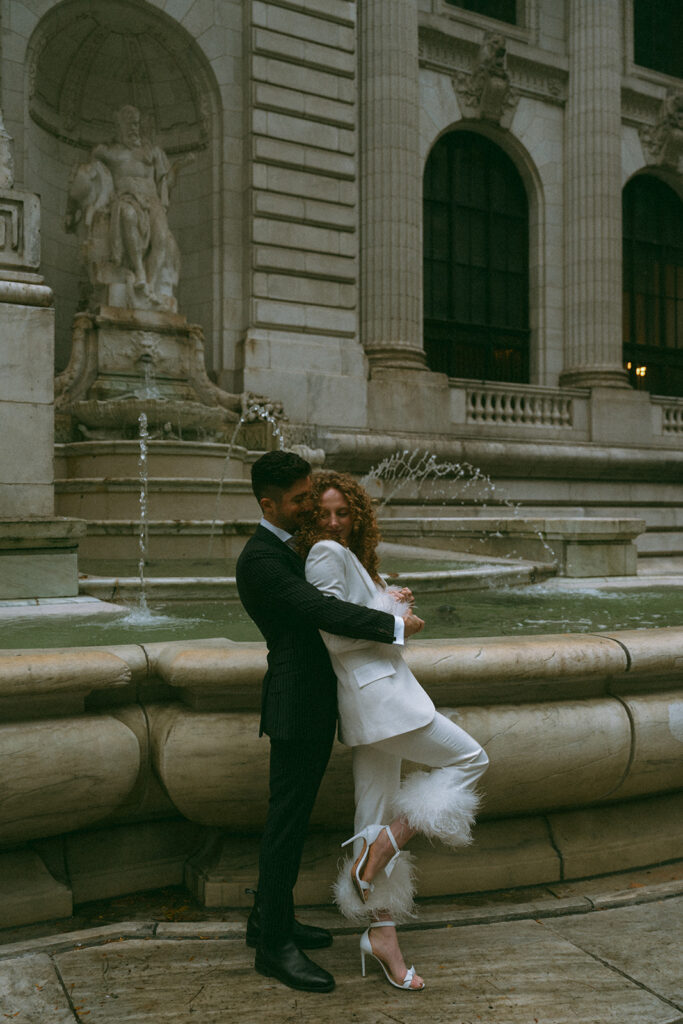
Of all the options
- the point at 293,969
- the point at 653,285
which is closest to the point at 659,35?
the point at 653,285

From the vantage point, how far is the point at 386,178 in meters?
17.0

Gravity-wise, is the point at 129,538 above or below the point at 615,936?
above

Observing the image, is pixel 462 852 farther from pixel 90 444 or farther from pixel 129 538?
pixel 90 444

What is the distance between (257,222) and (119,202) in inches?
97.9

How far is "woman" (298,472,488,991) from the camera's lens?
2.79m

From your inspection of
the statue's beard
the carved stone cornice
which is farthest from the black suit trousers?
the carved stone cornice

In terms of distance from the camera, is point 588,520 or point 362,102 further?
point 362,102

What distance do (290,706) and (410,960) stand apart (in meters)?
0.92

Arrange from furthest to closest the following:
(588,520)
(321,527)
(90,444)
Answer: (90,444) < (588,520) < (321,527)

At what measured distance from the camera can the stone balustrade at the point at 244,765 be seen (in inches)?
123

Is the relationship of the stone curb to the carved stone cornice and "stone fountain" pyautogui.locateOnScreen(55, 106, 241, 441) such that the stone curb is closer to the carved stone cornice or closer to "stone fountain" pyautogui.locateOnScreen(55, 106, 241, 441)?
"stone fountain" pyautogui.locateOnScreen(55, 106, 241, 441)

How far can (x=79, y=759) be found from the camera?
3.10 m

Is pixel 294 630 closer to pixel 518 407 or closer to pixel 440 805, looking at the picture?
pixel 440 805

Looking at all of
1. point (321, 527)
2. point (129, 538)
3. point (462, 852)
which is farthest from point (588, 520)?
point (321, 527)
